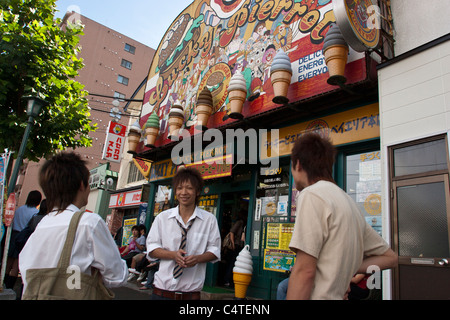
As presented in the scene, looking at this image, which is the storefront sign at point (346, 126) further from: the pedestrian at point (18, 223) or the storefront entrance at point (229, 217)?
the pedestrian at point (18, 223)

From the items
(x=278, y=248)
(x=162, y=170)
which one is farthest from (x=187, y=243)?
(x=162, y=170)

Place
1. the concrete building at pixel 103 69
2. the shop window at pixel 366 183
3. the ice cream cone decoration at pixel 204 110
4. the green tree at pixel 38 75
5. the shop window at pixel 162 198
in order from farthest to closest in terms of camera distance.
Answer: the concrete building at pixel 103 69 → the shop window at pixel 162 198 → the green tree at pixel 38 75 → the ice cream cone decoration at pixel 204 110 → the shop window at pixel 366 183

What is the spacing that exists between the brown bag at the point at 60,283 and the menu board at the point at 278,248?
4301 millimetres

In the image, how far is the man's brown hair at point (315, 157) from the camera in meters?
1.76

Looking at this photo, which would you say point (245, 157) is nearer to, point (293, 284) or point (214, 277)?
point (214, 277)

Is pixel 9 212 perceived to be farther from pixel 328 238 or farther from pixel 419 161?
pixel 419 161

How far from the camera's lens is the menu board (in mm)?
5613

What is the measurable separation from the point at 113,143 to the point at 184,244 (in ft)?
32.9

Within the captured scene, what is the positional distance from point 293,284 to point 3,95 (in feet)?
31.6

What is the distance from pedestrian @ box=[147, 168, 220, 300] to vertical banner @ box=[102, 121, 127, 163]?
9.34 m

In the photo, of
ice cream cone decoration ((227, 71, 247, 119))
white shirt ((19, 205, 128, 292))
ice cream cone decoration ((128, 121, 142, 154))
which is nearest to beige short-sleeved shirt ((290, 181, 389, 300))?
white shirt ((19, 205, 128, 292))

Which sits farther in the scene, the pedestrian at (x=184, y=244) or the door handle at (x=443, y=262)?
the door handle at (x=443, y=262)

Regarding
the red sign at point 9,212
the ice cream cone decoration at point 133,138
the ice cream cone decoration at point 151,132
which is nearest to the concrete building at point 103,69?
the ice cream cone decoration at point 133,138

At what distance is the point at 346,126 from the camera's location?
5805 millimetres
